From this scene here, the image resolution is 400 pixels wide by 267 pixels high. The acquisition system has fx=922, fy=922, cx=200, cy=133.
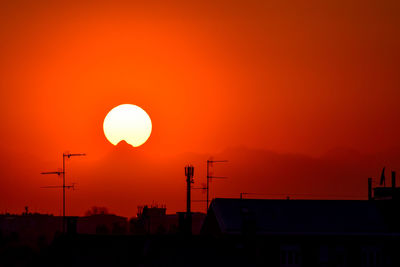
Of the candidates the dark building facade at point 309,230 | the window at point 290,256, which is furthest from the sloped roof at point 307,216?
the window at point 290,256

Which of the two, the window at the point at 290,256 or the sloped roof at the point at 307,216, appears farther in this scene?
the sloped roof at the point at 307,216

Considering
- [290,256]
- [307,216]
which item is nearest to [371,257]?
[307,216]

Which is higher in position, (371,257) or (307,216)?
(307,216)

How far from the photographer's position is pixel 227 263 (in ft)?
224

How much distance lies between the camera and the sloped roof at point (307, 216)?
3206 inches

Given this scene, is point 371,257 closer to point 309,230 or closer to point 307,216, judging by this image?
point 309,230

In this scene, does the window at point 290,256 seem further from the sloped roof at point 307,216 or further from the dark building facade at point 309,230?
the sloped roof at point 307,216

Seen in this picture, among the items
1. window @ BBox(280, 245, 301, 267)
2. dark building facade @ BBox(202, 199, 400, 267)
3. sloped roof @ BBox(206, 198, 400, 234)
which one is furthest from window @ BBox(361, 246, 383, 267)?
window @ BBox(280, 245, 301, 267)

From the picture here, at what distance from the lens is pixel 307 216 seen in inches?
3346

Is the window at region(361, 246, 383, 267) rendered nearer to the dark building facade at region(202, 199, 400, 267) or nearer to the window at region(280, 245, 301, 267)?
the dark building facade at region(202, 199, 400, 267)

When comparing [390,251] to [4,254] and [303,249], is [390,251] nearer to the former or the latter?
[303,249]

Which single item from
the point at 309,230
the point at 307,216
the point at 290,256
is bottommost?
the point at 290,256

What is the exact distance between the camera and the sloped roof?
81.4 m

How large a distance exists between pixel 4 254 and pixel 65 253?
155 ft
